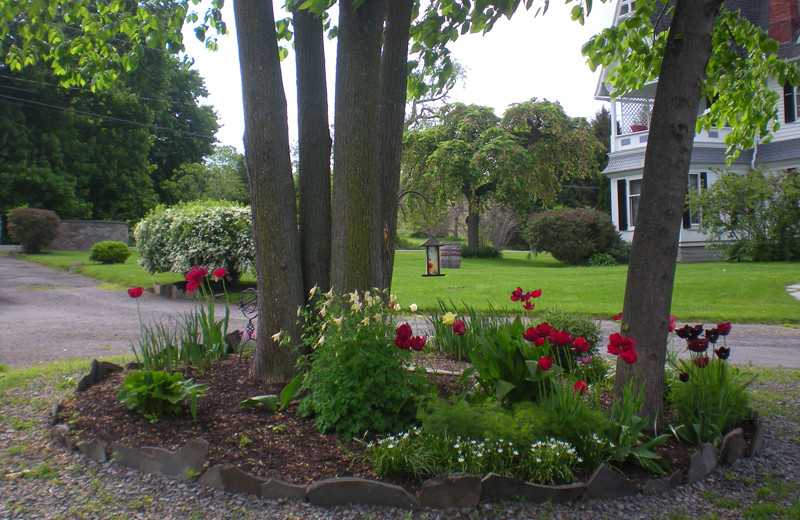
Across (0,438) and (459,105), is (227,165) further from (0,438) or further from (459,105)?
(0,438)

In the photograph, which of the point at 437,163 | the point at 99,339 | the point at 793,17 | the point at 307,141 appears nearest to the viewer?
the point at 307,141

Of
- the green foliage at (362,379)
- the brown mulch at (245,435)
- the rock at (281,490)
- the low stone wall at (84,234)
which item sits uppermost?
the low stone wall at (84,234)

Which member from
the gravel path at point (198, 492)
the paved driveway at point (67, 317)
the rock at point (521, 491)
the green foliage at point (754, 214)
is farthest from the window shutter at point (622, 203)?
the rock at point (521, 491)

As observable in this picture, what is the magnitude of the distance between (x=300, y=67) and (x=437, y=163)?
22027 mm

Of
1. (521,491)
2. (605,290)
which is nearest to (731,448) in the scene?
(521,491)

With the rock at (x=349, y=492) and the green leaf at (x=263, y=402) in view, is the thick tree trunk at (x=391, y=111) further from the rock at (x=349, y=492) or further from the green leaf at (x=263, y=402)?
the rock at (x=349, y=492)

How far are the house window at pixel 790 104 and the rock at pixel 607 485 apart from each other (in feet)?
75.5

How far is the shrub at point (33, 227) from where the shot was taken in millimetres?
23203

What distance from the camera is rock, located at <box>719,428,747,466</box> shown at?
11.7 ft

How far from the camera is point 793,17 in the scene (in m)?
22.2

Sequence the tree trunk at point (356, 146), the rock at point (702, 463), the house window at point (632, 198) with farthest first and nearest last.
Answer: the house window at point (632, 198)
the tree trunk at point (356, 146)
the rock at point (702, 463)

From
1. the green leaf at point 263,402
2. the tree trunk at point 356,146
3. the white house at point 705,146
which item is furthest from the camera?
the white house at point 705,146

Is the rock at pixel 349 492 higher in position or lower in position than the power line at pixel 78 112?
lower

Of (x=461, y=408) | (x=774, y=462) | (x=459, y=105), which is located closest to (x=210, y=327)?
(x=461, y=408)
